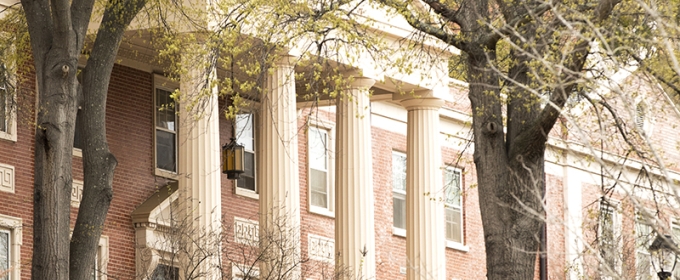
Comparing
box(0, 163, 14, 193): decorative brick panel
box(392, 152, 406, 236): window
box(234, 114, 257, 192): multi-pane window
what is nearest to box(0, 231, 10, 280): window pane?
box(0, 163, 14, 193): decorative brick panel

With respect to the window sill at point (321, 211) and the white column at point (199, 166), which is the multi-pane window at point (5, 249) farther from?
the window sill at point (321, 211)

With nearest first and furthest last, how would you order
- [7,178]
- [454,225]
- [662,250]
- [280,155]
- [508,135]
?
1. [508,135]
2. [7,178]
3. [280,155]
4. [662,250]
5. [454,225]

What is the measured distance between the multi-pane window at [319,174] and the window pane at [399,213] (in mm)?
2723

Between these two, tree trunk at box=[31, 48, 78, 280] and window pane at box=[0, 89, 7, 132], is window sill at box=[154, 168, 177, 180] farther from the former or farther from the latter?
tree trunk at box=[31, 48, 78, 280]

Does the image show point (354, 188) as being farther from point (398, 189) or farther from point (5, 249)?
point (398, 189)

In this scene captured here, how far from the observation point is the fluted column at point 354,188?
2798 centimetres

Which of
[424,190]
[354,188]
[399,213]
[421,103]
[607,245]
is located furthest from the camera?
[399,213]

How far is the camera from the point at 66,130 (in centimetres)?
1812

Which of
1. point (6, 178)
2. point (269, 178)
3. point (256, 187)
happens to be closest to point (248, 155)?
point (256, 187)

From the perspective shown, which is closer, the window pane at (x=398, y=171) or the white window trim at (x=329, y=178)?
the white window trim at (x=329, y=178)

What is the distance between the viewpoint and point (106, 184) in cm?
1848

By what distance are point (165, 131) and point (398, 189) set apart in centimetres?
835

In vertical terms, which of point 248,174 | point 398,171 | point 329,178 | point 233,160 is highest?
point 398,171

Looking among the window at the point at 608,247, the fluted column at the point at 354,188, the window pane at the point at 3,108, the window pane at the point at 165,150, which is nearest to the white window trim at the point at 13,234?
the window pane at the point at 3,108
